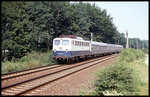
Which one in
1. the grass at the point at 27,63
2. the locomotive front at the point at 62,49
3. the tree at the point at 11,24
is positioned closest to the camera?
the tree at the point at 11,24

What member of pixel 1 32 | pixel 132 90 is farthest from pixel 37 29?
pixel 132 90

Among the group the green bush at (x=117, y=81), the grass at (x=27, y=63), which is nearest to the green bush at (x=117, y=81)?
the green bush at (x=117, y=81)

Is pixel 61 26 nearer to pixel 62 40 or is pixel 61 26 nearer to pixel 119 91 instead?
pixel 62 40

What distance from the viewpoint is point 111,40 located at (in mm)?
70312

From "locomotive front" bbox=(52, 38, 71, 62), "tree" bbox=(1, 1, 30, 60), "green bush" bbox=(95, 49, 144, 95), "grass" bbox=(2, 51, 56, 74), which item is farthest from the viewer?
"locomotive front" bbox=(52, 38, 71, 62)

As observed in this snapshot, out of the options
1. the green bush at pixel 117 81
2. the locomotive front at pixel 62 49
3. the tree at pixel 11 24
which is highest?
the tree at pixel 11 24

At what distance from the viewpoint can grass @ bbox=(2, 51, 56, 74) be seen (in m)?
14.0

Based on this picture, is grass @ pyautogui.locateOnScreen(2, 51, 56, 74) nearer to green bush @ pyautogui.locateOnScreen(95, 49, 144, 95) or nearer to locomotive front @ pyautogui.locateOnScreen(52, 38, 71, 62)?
locomotive front @ pyautogui.locateOnScreen(52, 38, 71, 62)

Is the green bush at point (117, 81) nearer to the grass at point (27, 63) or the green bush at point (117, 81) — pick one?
the green bush at point (117, 81)

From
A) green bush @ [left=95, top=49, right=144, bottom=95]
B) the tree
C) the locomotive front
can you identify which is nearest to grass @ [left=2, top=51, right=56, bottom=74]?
the tree

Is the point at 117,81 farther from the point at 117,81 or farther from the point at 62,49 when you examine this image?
the point at 62,49

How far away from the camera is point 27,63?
16.3 metres

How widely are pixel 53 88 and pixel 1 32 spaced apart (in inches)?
154

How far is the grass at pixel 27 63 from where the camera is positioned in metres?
14.0
